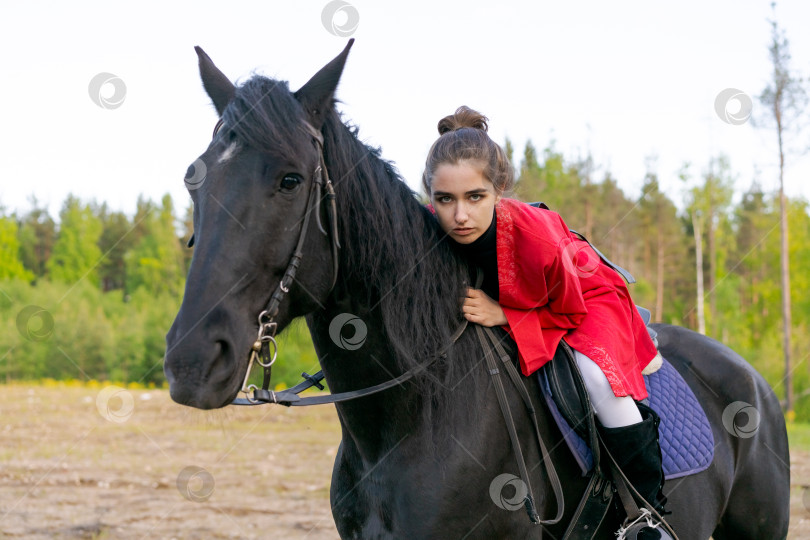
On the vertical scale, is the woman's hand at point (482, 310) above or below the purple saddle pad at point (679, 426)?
above

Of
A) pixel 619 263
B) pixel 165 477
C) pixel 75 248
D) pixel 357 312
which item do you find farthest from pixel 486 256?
pixel 75 248

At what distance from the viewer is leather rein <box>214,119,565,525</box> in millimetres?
2242

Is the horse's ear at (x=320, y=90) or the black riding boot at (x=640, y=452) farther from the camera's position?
the black riding boot at (x=640, y=452)

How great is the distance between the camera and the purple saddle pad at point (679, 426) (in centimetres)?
347

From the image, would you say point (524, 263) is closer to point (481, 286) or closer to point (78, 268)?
point (481, 286)

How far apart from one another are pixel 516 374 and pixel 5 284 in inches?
1715

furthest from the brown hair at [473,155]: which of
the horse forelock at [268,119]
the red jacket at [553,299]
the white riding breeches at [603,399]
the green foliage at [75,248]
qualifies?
the green foliage at [75,248]

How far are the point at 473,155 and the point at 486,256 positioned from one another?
460 mm

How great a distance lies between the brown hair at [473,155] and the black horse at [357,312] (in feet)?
0.65

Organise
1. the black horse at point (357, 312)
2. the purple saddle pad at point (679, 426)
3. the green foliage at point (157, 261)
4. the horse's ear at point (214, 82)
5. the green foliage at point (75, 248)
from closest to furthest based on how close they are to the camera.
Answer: the black horse at point (357, 312) < the horse's ear at point (214, 82) < the purple saddle pad at point (679, 426) < the green foliage at point (157, 261) < the green foliage at point (75, 248)

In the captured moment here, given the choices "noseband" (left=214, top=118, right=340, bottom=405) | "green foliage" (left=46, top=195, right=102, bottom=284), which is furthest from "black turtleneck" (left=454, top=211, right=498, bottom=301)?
"green foliage" (left=46, top=195, right=102, bottom=284)

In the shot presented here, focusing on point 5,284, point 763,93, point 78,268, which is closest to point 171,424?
point 763,93

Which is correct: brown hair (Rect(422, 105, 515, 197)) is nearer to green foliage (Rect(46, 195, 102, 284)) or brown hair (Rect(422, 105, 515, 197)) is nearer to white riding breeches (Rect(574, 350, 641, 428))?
white riding breeches (Rect(574, 350, 641, 428))

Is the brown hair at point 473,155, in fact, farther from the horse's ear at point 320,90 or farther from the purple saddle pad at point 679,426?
the purple saddle pad at point 679,426
